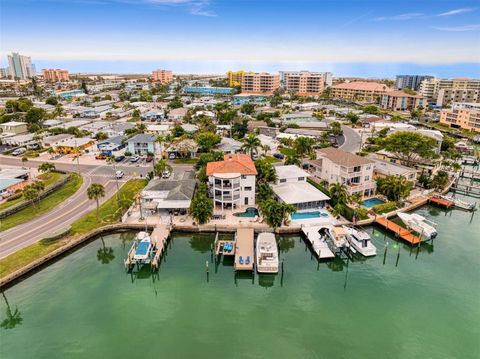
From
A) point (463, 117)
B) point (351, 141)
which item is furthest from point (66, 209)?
point (463, 117)

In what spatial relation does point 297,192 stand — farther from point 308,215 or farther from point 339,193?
point 339,193

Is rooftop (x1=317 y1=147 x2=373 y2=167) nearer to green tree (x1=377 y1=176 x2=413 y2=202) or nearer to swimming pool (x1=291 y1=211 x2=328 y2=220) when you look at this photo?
green tree (x1=377 y1=176 x2=413 y2=202)

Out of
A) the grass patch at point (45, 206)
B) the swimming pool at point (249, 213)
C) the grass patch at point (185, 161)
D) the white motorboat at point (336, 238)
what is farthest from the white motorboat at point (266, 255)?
the grass patch at point (185, 161)

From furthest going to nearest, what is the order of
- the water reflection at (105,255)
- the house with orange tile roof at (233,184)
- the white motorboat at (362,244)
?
the house with orange tile roof at (233,184) < the white motorboat at (362,244) < the water reflection at (105,255)

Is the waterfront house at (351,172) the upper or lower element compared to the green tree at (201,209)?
upper

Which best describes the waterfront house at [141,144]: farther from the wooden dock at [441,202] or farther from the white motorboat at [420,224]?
the wooden dock at [441,202]

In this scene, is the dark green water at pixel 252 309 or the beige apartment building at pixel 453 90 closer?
the dark green water at pixel 252 309
